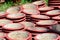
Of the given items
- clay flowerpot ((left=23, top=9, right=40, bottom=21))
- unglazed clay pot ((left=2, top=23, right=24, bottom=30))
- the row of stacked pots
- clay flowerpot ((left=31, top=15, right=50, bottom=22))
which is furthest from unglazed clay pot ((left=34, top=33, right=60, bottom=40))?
clay flowerpot ((left=23, top=9, right=40, bottom=21))

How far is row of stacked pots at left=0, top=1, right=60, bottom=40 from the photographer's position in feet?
8.81

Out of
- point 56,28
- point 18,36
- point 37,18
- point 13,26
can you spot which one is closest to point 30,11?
point 37,18

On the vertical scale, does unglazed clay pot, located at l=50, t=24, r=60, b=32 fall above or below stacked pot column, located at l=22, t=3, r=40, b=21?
below

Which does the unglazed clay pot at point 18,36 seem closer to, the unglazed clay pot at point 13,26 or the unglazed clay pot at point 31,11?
the unglazed clay pot at point 13,26

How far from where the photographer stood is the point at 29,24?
3.26m

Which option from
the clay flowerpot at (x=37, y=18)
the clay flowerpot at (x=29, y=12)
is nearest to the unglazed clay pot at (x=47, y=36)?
the clay flowerpot at (x=37, y=18)

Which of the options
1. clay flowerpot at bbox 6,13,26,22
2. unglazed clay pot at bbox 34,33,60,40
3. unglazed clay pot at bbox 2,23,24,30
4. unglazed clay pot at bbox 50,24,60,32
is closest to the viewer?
unglazed clay pot at bbox 34,33,60,40

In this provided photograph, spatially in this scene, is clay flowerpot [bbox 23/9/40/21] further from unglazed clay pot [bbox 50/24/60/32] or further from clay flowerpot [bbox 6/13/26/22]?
unglazed clay pot [bbox 50/24/60/32]

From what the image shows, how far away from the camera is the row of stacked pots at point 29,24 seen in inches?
106

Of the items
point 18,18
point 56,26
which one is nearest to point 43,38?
point 56,26

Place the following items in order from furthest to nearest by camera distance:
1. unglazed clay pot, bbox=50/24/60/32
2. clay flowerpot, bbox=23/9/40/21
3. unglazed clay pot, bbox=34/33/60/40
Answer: clay flowerpot, bbox=23/9/40/21
unglazed clay pot, bbox=50/24/60/32
unglazed clay pot, bbox=34/33/60/40

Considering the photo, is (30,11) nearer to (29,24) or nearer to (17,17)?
(17,17)

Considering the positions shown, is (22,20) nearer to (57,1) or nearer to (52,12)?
(52,12)

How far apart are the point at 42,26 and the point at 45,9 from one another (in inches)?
35.6
